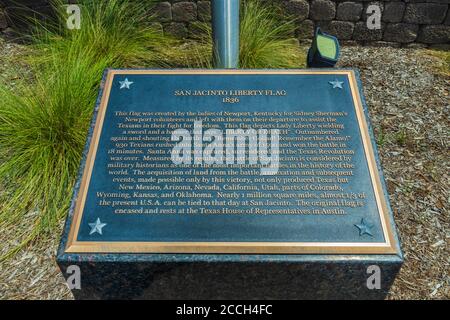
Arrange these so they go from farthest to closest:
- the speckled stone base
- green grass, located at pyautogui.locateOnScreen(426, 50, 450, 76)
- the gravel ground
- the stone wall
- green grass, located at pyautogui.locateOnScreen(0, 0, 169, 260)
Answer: the stone wall
green grass, located at pyautogui.locateOnScreen(426, 50, 450, 76)
green grass, located at pyautogui.locateOnScreen(0, 0, 169, 260)
the gravel ground
the speckled stone base

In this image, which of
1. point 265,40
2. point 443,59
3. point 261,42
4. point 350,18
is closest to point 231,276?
point 261,42

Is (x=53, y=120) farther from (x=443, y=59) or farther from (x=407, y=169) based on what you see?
(x=443, y=59)

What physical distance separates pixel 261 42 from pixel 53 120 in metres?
2.20

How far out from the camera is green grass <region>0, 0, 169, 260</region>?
3171 mm

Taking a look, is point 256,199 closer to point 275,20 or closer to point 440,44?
point 275,20

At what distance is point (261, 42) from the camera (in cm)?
430

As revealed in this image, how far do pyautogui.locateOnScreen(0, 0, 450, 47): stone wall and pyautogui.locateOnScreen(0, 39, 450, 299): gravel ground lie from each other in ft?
0.53

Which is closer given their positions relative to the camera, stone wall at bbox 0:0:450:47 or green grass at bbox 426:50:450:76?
green grass at bbox 426:50:450:76

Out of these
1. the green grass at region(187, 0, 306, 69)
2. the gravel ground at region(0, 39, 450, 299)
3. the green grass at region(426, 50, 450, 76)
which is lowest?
the gravel ground at region(0, 39, 450, 299)

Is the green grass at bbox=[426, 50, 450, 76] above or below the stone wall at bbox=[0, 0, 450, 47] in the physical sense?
below

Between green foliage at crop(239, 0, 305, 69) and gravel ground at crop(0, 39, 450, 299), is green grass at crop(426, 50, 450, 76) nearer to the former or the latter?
gravel ground at crop(0, 39, 450, 299)

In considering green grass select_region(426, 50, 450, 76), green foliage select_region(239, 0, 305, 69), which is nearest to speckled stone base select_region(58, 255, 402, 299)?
green foliage select_region(239, 0, 305, 69)

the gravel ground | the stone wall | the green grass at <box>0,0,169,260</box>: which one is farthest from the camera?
the stone wall

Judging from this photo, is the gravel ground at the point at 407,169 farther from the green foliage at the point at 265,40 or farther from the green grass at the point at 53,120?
the green foliage at the point at 265,40
